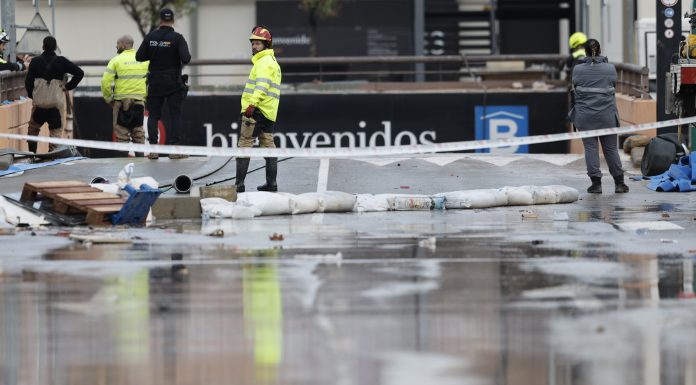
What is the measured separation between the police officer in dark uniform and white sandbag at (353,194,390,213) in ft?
16.6

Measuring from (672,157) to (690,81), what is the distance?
1.14 m

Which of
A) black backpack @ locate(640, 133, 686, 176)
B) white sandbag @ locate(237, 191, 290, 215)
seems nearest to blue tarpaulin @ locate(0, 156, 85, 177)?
white sandbag @ locate(237, 191, 290, 215)

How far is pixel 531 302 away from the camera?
9.91 meters

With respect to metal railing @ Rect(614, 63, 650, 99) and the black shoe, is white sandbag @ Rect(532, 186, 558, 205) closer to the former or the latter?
the black shoe

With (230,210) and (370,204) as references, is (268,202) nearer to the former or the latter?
(230,210)

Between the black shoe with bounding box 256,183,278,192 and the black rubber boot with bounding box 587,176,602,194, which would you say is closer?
the black shoe with bounding box 256,183,278,192

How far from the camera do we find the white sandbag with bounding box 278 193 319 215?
1584cm

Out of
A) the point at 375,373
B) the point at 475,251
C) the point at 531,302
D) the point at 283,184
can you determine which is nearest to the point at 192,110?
the point at 283,184

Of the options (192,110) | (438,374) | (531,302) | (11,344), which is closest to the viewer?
(438,374)

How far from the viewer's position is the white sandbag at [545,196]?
16891 millimetres

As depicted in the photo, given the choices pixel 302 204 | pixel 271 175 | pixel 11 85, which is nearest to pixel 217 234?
pixel 302 204

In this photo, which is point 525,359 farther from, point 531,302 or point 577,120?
point 577,120

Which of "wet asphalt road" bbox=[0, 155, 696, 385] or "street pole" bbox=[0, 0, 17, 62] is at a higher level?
"street pole" bbox=[0, 0, 17, 62]

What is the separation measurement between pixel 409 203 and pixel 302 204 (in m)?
1.16
